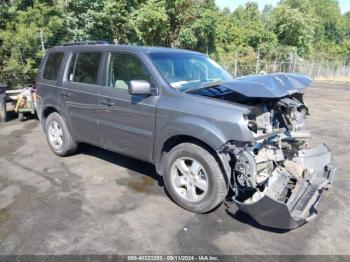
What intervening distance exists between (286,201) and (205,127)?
3.87 feet

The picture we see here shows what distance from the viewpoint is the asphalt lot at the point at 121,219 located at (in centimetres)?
342

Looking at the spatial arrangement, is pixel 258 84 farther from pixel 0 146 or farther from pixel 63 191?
pixel 0 146

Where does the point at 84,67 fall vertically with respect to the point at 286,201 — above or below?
above

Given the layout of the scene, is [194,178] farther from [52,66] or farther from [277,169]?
[52,66]

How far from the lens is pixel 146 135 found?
4.44 m

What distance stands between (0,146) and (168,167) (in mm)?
4392

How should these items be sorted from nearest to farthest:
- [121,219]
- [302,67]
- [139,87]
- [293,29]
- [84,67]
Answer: [121,219] → [139,87] → [84,67] → [302,67] → [293,29]

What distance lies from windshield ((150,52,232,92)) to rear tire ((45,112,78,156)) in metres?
2.28

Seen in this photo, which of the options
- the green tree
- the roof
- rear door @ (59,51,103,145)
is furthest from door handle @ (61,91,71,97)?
the green tree

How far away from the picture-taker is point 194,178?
4.05 m

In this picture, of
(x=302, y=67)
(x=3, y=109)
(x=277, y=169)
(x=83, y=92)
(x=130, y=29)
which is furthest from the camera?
(x=302, y=67)

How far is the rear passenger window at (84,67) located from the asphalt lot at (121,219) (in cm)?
144

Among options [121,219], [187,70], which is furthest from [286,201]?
[187,70]

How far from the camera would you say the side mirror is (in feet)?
13.4
